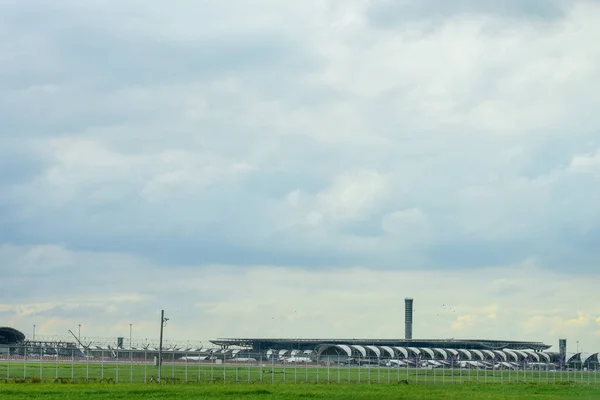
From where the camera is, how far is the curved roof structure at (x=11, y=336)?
551 ft

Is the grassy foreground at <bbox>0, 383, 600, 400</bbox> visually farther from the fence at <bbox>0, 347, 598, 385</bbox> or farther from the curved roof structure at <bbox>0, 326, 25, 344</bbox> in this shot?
the curved roof structure at <bbox>0, 326, 25, 344</bbox>

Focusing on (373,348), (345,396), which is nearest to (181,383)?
(345,396)

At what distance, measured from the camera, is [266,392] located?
199 ft

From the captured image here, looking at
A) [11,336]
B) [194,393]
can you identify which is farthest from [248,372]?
[11,336]

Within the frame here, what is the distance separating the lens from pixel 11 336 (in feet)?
557

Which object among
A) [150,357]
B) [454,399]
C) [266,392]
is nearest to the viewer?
[454,399]

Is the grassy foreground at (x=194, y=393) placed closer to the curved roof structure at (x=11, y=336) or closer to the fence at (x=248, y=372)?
the fence at (x=248, y=372)

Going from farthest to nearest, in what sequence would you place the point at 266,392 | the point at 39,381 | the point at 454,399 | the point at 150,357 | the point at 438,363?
the point at 150,357
the point at 438,363
the point at 39,381
the point at 266,392
the point at 454,399

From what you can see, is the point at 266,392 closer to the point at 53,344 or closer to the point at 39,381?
the point at 39,381

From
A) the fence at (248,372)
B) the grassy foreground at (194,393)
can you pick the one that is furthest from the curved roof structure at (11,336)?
the grassy foreground at (194,393)

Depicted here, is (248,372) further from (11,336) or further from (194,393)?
(11,336)

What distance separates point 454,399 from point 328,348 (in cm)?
13129

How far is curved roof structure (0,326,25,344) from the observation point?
16800 centimetres

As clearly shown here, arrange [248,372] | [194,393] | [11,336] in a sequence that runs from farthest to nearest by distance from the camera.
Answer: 1. [11,336]
2. [248,372]
3. [194,393]
